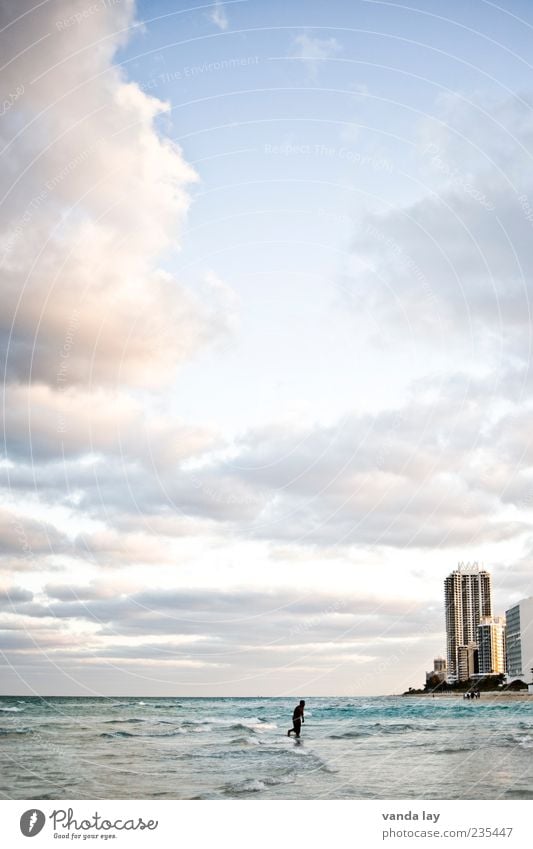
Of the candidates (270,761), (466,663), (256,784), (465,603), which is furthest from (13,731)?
(466,663)

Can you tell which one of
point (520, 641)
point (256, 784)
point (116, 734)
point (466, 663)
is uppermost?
point (520, 641)

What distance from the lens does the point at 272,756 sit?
2791 cm

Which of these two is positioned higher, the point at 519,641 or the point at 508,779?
the point at 519,641

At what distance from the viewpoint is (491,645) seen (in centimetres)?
13075

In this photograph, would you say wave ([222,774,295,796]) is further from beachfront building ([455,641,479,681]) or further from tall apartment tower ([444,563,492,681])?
beachfront building ([455,641,479,681])

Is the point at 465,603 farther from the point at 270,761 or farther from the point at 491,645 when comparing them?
the point at 270,761

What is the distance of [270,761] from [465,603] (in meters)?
97.9

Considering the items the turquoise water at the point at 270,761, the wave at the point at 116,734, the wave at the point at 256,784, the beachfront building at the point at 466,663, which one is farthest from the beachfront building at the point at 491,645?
the wave at the point at 256,784

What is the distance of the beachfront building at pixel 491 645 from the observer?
124062 mm
